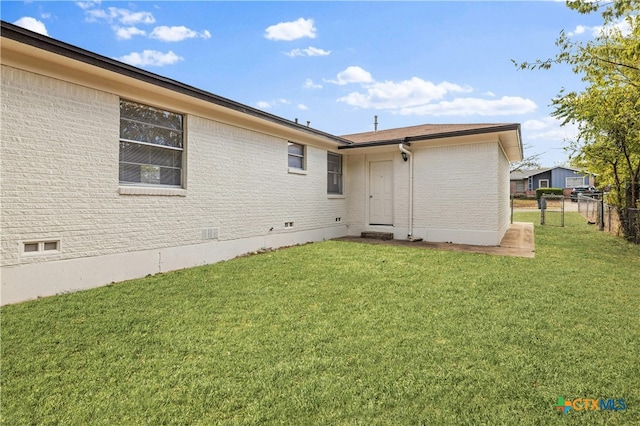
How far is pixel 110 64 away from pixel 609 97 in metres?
11.3

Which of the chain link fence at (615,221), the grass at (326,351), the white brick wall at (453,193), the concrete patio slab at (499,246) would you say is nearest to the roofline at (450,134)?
the white brick wall at (453,193)

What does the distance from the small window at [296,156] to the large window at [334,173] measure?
4.40 ft

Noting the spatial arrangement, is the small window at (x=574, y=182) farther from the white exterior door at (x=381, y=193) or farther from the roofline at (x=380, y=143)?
the roofline at (x=380, y=143)

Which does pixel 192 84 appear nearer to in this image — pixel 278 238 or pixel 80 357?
pixel 278 238

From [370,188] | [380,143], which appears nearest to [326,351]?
[380,143]

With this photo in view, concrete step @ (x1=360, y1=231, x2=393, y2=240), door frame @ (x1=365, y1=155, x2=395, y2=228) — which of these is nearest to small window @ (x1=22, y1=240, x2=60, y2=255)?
concrete step @ (x1=360, y1=231, x2=393, y2=240)

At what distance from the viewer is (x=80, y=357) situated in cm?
276

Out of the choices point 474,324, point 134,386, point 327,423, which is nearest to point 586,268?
point 474,324

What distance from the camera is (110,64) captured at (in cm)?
481

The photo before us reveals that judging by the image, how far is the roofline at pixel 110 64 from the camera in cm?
390

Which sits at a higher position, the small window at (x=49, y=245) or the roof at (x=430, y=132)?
the roof at (x=430, y=132)

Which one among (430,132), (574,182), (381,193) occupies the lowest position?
(381,193)

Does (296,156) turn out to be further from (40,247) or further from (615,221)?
(615,221)

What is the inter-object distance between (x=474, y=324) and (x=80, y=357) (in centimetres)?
370
